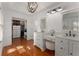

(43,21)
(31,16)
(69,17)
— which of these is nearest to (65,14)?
(69,17)

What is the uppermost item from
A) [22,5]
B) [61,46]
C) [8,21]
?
[22,5]

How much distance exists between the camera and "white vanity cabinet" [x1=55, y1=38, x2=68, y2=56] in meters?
1.24

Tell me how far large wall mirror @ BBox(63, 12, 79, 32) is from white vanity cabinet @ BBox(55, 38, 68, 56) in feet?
0.94

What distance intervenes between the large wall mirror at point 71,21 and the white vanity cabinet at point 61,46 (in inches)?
11.3

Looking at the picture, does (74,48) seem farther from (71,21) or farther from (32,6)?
(32,6)

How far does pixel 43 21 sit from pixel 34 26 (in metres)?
0.20

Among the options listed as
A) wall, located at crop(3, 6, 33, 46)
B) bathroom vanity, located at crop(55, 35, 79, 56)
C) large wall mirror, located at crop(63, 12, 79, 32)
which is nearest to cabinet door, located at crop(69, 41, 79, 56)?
bathroom vanity, located at crop(55, 35, 79, 56)

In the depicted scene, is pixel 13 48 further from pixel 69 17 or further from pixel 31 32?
pixel 69 17

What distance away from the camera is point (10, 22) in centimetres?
118

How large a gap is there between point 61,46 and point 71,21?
1.69ft

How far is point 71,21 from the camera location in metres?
1.37

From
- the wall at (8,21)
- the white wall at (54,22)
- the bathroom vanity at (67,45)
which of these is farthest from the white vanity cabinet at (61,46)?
the wall at (8,21)

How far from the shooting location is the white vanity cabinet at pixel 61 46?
1.24 meters

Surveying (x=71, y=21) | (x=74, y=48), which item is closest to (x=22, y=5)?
(x=71, y=21)
